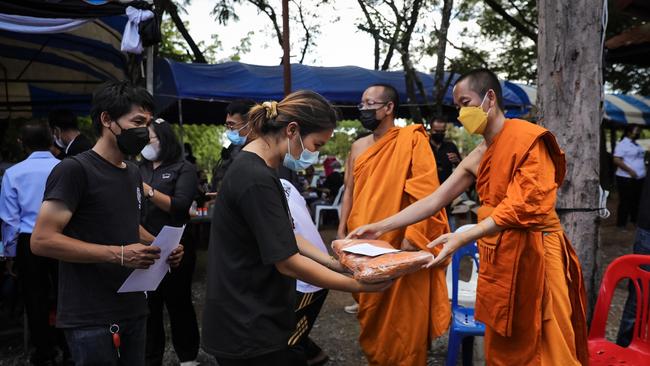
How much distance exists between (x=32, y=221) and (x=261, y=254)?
2.73 metres

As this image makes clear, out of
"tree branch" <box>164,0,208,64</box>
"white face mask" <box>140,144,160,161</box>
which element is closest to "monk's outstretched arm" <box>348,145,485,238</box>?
"white face mask" <box>140,144,160,161</box>

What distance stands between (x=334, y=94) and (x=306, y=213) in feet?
19.6

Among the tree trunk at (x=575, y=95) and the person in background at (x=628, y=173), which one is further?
the person in background at (x=628, y=173)

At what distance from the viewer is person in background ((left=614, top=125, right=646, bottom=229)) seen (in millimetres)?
8777

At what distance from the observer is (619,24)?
12.0 m

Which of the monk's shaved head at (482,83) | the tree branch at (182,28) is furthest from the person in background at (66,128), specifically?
the tree branch at (182,28)

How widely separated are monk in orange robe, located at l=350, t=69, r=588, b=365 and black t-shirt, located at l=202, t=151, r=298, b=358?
87 centimetres

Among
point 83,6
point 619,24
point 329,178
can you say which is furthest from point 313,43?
point 83,6

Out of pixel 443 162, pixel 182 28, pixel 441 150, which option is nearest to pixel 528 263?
pixel 443 162

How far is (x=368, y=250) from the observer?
178 cm

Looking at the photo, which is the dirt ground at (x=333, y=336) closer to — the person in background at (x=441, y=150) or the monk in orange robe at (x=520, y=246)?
the monk in orange robe at (x=520, y=246)

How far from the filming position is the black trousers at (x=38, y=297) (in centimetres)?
350

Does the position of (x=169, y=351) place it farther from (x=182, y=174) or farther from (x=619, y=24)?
(x=619, y=24)

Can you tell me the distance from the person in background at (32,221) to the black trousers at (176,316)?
0.73 m
